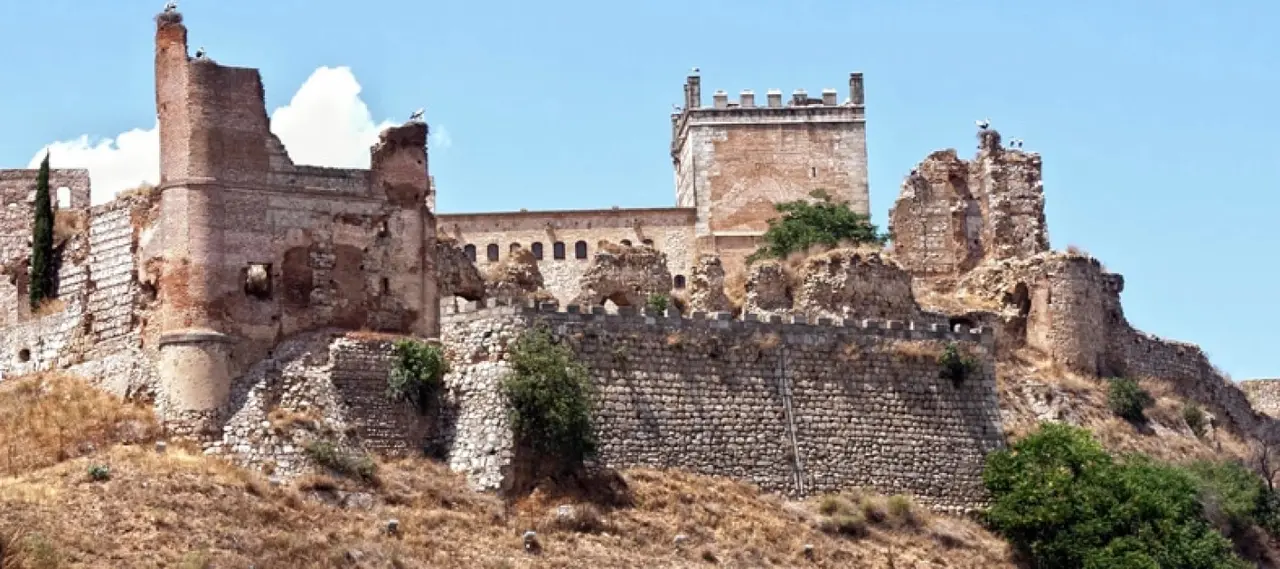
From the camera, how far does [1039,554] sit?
48.6 meters

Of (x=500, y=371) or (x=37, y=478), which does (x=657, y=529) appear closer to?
Answer: (x=500, y=371)

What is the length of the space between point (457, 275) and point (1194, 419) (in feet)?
56.9

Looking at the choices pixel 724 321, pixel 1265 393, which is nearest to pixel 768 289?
pixel 724 321

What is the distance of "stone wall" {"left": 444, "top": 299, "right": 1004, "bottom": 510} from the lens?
46938 mm

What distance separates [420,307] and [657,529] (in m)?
6.23

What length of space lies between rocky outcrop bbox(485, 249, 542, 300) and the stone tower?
11621 mm

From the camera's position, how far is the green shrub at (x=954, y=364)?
5119cm

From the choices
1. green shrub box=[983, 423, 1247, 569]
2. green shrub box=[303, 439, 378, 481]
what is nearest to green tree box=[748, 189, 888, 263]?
green shrub box=[983, 423, 1247, 569]

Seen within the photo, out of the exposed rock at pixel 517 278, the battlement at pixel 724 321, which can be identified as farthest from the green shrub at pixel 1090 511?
the exposed rock at pixel 517 278

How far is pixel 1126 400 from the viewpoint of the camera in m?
57.6

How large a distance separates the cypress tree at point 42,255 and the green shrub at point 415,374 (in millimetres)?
8408

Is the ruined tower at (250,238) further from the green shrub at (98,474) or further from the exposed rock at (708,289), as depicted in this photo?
the exposed rock at (708,289)

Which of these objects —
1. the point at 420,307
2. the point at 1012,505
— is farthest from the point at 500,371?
the point at 1012,505

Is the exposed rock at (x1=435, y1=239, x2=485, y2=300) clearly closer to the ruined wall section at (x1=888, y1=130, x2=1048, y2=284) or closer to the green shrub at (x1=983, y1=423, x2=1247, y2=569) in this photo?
the green shrub at (x1=983, y1=423, x2=1247, y2=569)
